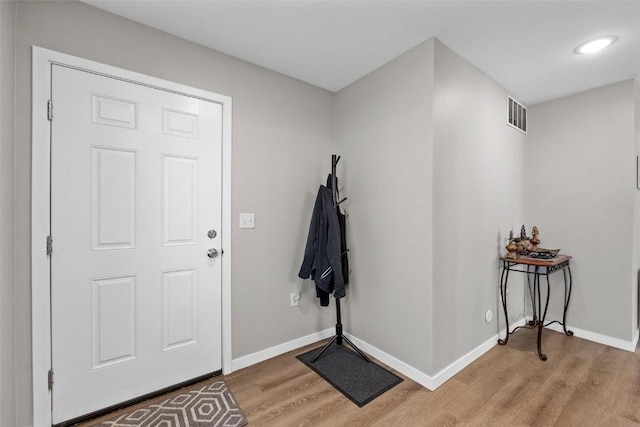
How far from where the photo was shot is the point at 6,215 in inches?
54.0

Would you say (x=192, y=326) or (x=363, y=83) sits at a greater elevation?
(x=363, y=83)

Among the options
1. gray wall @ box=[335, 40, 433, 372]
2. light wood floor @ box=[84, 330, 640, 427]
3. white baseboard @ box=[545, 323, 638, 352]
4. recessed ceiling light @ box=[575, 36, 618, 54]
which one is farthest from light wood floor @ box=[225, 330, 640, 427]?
recessed ceiling light @ box=[575, 36, 618, 54]

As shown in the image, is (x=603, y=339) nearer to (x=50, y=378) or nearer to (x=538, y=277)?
(x=538, y=277)

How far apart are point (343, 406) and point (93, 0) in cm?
276

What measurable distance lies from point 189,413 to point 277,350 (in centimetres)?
83

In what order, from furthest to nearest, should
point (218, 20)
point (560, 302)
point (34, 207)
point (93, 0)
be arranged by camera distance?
point (560, 302) < point (218, 20) < point (93, 0) < point (34, 207)

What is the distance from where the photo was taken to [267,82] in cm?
239

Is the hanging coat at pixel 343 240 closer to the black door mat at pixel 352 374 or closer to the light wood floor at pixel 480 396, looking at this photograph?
the black door mat at pixel 352 374

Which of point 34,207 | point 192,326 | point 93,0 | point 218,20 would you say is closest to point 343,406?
point 192,326

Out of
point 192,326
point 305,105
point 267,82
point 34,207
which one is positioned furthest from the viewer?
point 305,105

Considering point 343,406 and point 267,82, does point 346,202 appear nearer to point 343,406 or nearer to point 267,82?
point 267,82

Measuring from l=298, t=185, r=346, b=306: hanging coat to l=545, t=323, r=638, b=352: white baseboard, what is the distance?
239 cm

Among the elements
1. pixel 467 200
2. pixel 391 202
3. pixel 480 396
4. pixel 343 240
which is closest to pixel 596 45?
pixel 467 200

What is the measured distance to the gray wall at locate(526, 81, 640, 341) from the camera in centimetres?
254
